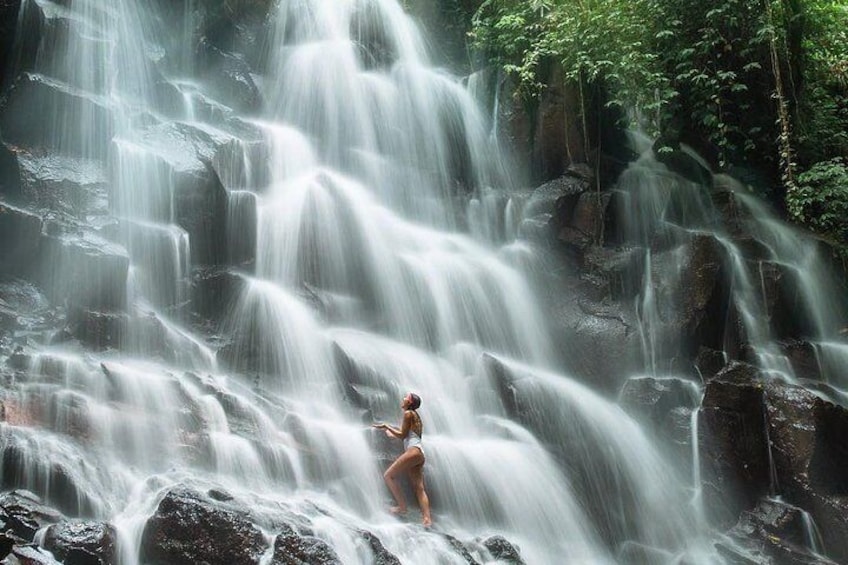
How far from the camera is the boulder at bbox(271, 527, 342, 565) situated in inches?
219

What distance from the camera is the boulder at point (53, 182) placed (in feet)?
32.8

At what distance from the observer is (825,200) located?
43.7 ft

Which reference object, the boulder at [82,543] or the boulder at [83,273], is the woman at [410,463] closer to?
the boulder at [82,543]

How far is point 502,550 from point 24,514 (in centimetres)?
423

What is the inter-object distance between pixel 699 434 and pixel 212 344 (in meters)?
6.97

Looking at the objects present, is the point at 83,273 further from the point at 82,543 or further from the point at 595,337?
the point at 595,337

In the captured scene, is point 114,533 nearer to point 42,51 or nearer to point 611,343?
point 611,343

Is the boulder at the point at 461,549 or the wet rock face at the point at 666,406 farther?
the wet rock face at the point at 666,406

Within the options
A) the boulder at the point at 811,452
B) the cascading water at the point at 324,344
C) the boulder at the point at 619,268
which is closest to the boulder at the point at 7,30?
the cascading water at the point at 324,344

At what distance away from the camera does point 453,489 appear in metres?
7.91

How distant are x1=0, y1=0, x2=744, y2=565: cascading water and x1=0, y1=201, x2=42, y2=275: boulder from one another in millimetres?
1152

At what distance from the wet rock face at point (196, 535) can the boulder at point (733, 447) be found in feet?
21.7

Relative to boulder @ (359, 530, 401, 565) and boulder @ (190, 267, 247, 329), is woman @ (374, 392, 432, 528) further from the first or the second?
boulder @ (190, 267, 247, 329)

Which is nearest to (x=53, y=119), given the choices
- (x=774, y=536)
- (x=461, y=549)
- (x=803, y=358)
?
(x=461, y=549)
